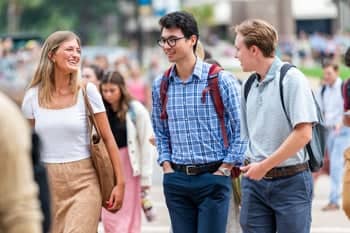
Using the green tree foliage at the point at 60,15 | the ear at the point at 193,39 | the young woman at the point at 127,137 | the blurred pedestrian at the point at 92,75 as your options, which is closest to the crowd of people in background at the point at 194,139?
the ear at the point at 193,39

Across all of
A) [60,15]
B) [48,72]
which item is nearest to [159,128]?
[48,72]

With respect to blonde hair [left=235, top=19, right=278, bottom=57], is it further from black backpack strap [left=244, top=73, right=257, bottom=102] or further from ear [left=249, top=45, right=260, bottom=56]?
black backpack strap [left=244, top=73, right=257, bottom=102]

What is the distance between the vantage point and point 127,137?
9844mm

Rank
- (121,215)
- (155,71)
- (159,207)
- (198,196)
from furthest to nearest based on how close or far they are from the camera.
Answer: (155,71) < (159,207) < (121,215) < (198,196)

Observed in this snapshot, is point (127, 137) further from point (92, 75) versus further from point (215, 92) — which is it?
point (215, 92)

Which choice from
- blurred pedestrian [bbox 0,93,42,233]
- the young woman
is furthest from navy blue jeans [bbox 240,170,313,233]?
blurred pedestrian [bbox 0,93,42,233]

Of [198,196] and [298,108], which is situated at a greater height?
[298,108]

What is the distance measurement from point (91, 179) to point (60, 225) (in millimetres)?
348

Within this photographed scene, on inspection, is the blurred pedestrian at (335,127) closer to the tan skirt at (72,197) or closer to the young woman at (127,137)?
the young woman at (127,137)

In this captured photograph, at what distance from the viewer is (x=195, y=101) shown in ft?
24.2

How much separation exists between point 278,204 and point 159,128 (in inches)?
41.7

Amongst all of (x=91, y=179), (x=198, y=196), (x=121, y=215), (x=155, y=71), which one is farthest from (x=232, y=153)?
(x=155, y=71)

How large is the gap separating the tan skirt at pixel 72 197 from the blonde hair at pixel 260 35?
4.60ft

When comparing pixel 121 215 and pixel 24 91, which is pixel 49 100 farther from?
pixel 121 215
